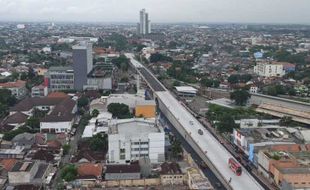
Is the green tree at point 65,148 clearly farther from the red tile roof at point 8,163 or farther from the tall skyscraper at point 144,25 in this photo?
the tall skyscraper at point 144,25

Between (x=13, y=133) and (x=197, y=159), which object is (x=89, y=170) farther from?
(x=13, y=133)

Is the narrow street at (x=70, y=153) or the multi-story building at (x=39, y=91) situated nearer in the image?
the narrow street at (x=70, y=153)

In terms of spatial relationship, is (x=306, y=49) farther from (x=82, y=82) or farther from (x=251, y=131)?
(x=251, y=131)

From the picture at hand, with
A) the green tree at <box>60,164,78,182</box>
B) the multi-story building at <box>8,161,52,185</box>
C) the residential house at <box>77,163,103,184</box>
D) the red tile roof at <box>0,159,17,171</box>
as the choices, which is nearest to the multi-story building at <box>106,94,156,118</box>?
the residential house at <box>77,163,103,184</box>

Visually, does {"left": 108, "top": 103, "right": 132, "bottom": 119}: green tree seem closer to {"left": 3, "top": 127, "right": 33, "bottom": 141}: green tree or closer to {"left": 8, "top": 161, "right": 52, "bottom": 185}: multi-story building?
{"left": 3, "top": 127, "right": 33, "bottom": 141}: green tree

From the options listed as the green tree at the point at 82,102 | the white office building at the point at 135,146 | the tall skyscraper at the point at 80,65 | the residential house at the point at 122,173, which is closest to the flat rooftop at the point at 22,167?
the residential house at the point at 122,173

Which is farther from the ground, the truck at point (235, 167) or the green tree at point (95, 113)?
the green tree at point (95, 113)

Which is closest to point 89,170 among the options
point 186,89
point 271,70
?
point 186,89
